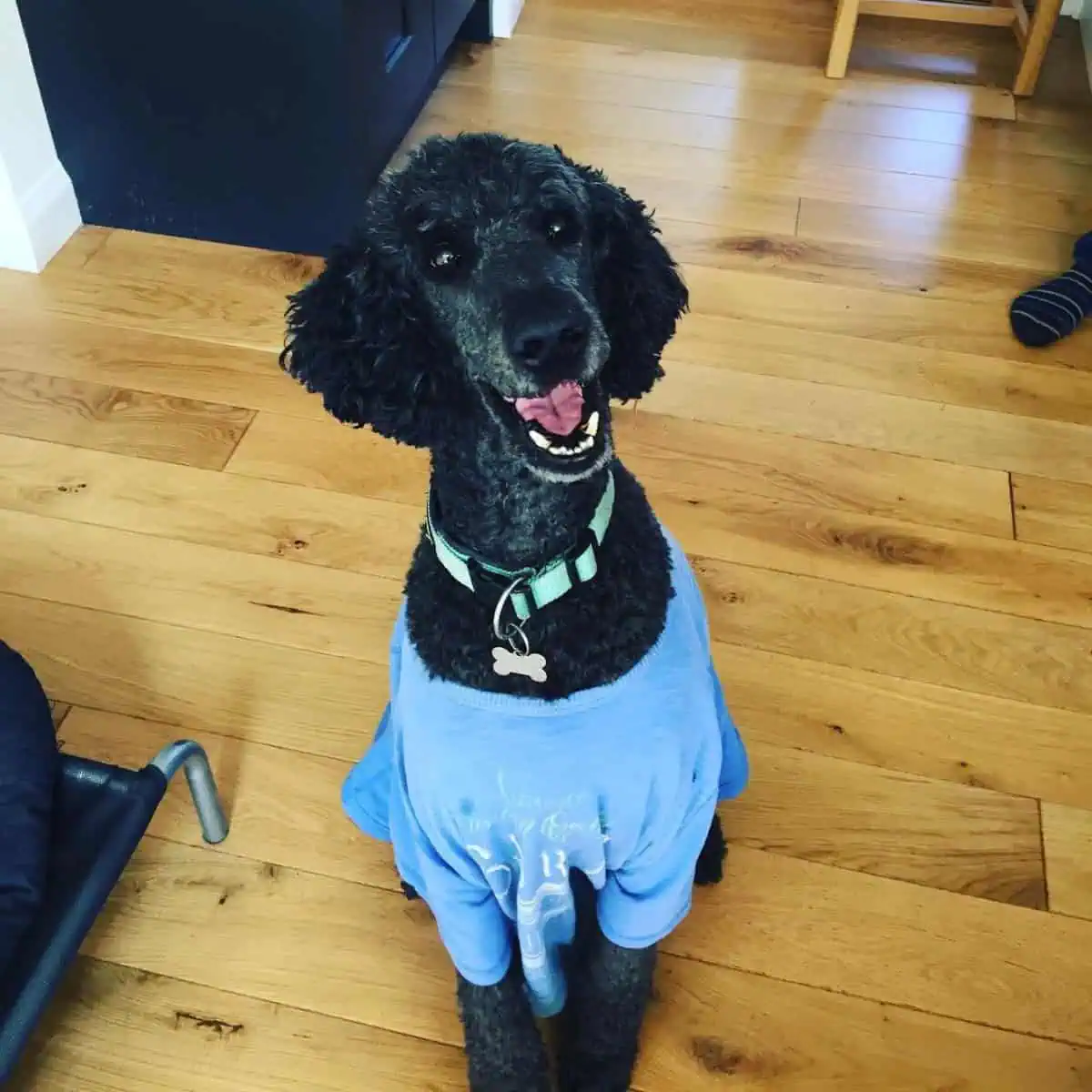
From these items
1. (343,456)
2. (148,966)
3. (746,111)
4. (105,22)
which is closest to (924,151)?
(746,111)

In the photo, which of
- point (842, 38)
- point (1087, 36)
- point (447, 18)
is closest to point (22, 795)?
point (447, 18)

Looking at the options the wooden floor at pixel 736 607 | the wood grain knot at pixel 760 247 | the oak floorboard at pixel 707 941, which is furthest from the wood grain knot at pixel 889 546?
the wood grain knot at pixel 760 247

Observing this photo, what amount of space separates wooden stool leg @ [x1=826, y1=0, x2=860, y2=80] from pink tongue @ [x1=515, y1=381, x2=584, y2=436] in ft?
7.56

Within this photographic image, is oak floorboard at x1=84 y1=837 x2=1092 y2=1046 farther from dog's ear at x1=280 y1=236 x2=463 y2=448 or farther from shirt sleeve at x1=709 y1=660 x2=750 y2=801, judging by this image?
dog's ear at x1=280 y1=236 x2=463 y2=448

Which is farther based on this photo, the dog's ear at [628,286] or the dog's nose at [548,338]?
the dog's ear at [628,286]

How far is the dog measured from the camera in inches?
34.9

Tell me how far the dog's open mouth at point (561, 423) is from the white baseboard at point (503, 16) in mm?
2374

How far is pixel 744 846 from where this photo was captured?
1.42 m

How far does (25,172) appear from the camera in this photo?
218 centimetres

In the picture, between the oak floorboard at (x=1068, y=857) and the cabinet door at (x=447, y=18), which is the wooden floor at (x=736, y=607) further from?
the cabinet door at (x=447, y=18)

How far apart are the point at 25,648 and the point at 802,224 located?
1.70 meters

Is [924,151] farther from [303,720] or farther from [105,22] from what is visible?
[303,720]

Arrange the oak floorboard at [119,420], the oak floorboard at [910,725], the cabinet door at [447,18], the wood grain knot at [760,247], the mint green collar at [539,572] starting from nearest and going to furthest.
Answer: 1. the mint green collar at [539,572]
2. the oak floorboard at [910,725]
3. the oak floorboard at [119,420]
4. the wood grain knot at [760,247]
5. the cabinet door at [447,18]

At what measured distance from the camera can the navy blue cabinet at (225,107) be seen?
203 cm
